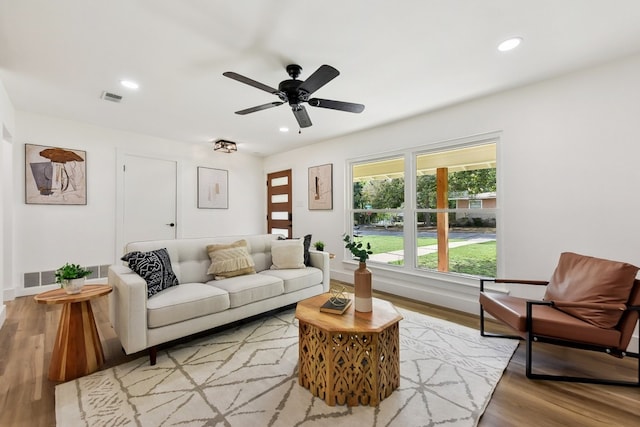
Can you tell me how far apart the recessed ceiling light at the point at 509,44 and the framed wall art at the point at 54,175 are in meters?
5.35

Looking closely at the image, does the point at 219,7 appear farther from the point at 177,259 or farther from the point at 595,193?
the point at 595,193

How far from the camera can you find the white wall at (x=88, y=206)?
3.71 m

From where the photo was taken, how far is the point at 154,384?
1917 mm

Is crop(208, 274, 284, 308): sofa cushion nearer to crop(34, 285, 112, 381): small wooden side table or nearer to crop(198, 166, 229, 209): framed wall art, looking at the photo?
crop(34, 285, 112, 381): small wooden side table

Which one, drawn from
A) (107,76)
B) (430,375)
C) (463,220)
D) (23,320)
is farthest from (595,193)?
(23,320)

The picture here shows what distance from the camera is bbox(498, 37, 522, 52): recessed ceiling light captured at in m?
2.12

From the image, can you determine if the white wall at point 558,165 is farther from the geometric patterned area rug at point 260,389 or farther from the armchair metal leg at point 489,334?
the geometric patterned area rug at point 260,389

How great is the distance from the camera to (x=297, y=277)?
3143 mm

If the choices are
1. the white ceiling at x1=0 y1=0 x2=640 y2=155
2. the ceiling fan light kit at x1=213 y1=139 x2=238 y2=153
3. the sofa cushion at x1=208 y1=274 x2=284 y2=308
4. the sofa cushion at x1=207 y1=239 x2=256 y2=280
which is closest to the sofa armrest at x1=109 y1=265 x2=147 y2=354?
the sofa cushion at x1=208 y1=274 x2=284 y2=308

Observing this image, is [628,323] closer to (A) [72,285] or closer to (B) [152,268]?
(B) [152,268]

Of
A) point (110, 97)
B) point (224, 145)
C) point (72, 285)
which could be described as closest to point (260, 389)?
point (72, 285)

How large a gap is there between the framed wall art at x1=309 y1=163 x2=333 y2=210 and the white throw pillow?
64.6 inches

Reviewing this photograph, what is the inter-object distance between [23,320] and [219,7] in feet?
12.2

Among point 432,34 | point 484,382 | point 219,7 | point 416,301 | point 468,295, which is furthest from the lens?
point 416,301
